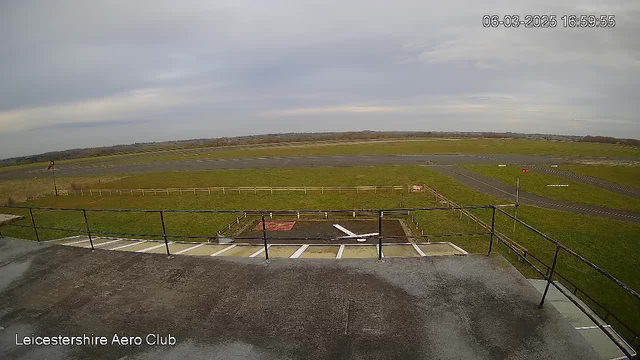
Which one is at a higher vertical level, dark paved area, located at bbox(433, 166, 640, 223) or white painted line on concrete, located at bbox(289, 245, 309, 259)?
white painted line on concrete, located at bbox(289, 245, 309, 259)

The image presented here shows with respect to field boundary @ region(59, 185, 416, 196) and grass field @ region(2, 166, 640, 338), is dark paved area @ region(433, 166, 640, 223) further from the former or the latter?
field boundary @ region(59, 185, 416, 196)

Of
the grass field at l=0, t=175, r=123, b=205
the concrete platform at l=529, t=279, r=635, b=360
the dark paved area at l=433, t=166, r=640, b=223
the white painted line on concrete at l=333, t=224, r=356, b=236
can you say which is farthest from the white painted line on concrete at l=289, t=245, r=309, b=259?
the grass field at l=0, t=175, r=123, b=205

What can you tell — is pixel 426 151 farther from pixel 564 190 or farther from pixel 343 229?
pixel 343 229

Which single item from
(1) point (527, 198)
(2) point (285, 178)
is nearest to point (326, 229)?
(2) point (285, 178)

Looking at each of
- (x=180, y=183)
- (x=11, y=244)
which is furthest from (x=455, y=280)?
(x=180, y=183)

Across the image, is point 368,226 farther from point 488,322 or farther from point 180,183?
point 180,183

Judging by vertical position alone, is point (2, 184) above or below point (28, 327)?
below

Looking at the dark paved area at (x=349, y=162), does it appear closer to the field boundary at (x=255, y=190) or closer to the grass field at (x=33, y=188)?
the grass field at (x=33, y=188)
